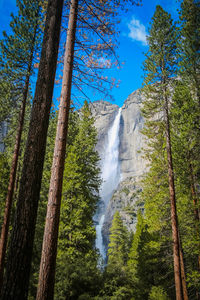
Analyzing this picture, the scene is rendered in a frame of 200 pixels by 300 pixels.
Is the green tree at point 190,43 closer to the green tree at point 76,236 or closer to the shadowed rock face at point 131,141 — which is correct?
the green tree at point 76,236

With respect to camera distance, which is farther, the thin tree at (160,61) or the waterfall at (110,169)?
the waterfall at (110,169)

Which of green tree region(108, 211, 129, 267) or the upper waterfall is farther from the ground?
the upper waterfall

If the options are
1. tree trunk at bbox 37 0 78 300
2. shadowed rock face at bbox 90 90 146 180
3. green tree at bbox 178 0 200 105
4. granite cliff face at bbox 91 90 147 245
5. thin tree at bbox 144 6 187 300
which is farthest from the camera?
shadowed rock face at bbox 90 90 146 180

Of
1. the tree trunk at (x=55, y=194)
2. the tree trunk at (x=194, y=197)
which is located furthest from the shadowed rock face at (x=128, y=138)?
the tree trunk at (x=55, y=194)

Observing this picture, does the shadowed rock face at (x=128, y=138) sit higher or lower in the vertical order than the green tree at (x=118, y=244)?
higher

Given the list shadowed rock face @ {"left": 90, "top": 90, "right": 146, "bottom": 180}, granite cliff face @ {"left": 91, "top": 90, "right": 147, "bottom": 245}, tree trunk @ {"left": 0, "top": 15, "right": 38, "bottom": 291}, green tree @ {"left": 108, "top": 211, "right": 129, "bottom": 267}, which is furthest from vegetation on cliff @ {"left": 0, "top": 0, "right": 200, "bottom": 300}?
shadowed rock face @ {"left": 90, "top": 90, "right": 146, "bottom": 180}

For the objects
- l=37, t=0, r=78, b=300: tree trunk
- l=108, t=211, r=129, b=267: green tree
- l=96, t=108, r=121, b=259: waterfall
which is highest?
l=96, t=108, r=121, b=259: waterfall

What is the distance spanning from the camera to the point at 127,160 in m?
96.1

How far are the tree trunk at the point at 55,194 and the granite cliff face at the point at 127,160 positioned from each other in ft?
145

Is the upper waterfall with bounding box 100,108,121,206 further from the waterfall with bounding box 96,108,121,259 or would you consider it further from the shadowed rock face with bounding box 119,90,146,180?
the shadowed rock face with bounding box 119,90,146,180

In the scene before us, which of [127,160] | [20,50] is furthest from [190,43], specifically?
[127,160]

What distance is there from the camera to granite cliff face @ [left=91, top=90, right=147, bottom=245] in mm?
63219

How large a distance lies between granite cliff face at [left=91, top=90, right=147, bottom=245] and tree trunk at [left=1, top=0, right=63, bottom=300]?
148 feet

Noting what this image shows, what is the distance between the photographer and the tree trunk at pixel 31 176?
2447mm
